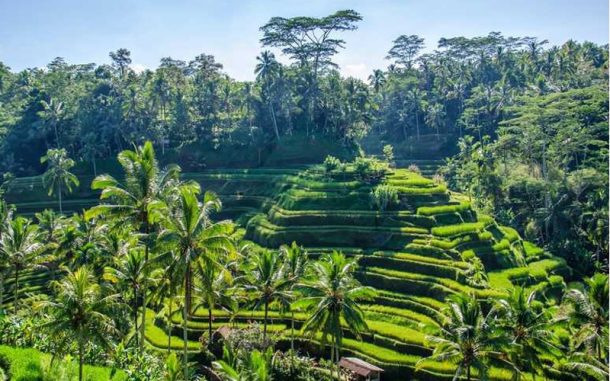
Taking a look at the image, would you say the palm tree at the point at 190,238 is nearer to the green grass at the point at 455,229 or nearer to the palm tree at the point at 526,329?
the palm tree at the point at 526,329

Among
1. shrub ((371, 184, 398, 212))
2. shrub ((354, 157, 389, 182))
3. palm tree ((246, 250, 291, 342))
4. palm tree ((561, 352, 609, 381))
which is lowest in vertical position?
palm tree ((561, 352, 609, 381))

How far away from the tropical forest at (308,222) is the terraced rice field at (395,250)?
226 millimetres

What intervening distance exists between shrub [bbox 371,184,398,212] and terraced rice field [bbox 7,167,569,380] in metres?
1.05

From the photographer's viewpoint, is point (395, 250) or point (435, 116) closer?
point (395, 250)

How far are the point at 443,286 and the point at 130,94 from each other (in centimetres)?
6418

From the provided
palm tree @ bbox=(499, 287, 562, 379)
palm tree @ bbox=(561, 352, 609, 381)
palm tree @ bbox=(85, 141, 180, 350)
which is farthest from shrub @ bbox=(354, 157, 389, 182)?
palm tree @ bbox=(85, 141, 180, 350)

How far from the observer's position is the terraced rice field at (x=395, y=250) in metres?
42.2

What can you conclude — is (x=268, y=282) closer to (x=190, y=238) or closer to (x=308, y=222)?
(x=190, y=238)

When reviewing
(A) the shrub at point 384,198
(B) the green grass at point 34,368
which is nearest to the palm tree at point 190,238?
(B) the green grass at point 34,368

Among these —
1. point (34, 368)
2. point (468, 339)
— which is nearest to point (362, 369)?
point (468, 339)

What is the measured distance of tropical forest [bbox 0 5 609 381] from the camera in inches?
1162

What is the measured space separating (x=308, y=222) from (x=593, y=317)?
110 ft

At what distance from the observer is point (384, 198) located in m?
59.0

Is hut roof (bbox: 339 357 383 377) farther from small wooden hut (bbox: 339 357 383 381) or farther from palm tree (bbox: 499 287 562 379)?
palm tree (bbox: 499 287 562 379)
